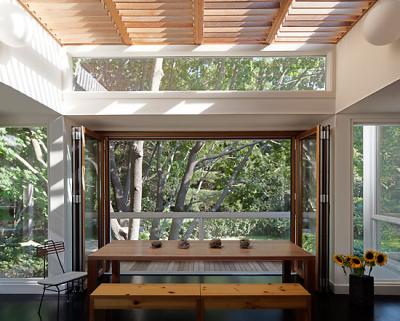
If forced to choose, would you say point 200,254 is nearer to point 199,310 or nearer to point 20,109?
point 199,310

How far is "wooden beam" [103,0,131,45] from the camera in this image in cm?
311

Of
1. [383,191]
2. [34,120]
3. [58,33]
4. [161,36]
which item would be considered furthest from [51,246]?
[383,191]

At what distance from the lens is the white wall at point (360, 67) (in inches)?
108

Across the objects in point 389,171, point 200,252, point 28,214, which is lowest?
point 200,252

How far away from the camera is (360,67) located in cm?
336

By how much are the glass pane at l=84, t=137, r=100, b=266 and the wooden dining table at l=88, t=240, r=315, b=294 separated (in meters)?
0.84

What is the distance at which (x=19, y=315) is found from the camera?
140 inches

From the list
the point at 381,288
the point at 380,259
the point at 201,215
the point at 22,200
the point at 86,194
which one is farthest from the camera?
the point at 201,215

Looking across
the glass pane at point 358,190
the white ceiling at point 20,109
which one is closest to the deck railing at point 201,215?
the glass pane at point 358,190

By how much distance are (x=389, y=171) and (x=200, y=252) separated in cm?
280

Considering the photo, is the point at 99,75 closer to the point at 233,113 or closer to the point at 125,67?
the point at 125,67

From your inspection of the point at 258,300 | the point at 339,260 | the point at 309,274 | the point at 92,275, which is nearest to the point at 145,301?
the point at 92,275

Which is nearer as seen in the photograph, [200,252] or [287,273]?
[200,252]

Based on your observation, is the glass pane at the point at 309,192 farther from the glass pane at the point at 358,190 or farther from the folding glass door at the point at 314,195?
the glass pane at the point at 358,190
